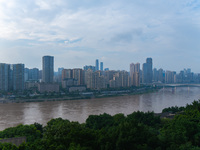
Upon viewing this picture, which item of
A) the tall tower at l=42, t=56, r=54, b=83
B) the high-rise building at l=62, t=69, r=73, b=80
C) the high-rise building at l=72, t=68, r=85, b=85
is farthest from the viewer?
the high-rise building at l=62, t=69, r=73, b=80

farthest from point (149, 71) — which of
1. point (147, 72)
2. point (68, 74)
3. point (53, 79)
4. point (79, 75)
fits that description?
point (53, 79)

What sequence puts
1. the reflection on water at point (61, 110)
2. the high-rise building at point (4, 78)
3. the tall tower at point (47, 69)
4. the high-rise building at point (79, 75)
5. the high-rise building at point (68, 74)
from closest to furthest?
1. the reflection on water at point (61, 110)
2. the high-rise building at point (4, 78)
3. the tall tower at point (47, 69)
4. the high-rise building at point (79, 75)
5. the high-rise building at point (68, 74)

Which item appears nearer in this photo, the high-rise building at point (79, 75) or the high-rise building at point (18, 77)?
the high-rise building at point (18, 77)

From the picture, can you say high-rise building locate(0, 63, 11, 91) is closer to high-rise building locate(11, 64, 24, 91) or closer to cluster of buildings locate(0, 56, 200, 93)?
cluster of buildings locate(0, 56, 200, 93)

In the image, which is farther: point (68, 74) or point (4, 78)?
point (68, 74)

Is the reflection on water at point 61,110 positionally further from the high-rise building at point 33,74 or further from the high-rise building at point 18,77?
the high-rise building at point 33,74

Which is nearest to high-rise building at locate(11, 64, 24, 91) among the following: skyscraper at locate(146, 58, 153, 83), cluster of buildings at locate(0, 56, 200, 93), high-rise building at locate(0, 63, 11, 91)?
cluster of buildings at locate(0, 56, 200, 93)

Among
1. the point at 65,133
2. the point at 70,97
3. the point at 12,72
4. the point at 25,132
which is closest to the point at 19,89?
the point at 12,72

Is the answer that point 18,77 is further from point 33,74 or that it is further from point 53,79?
point 33,74

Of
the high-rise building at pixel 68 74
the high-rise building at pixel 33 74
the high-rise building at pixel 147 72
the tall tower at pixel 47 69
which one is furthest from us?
the high-rise building at pixel 147 72

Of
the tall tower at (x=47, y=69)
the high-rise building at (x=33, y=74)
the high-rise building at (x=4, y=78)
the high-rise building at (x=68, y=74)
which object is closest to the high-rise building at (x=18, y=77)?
the high-rise building at (x=4, y=78)
